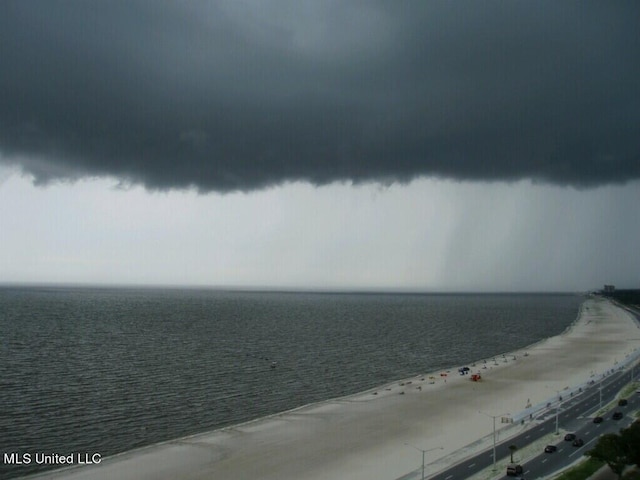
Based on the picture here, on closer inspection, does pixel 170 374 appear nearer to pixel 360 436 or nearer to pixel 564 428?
pixel 360 436

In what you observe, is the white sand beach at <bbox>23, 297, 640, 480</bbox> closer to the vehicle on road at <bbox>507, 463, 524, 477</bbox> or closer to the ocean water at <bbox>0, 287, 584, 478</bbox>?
the ocean water at <bbox>0, 287, 584, 478</bbox>

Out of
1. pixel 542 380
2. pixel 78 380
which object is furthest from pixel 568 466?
pixel 78 380

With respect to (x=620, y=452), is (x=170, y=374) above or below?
below

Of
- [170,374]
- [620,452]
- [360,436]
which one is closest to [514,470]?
[620,452]

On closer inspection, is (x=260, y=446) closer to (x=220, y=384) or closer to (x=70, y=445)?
(x=70, y=445)

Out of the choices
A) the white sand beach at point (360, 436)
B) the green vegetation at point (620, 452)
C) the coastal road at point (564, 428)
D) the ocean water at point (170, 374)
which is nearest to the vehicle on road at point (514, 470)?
the coastal road at point (564, 428)

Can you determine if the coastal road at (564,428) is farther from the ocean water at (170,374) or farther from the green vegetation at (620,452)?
the ocean water at (170,374)
